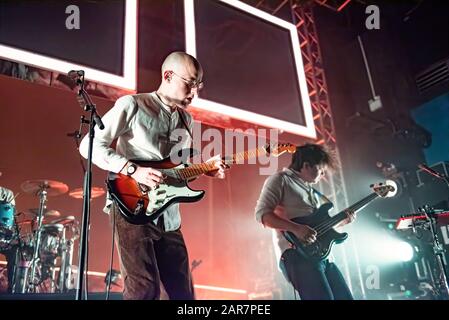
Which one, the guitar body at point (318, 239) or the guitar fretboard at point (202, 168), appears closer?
the guitar fretboard at point (202, 168)

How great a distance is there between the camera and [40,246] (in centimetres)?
466

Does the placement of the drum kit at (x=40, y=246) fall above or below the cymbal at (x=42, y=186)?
below

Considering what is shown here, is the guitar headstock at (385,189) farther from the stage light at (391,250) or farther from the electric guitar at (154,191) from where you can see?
the electric guitar at (154,191)

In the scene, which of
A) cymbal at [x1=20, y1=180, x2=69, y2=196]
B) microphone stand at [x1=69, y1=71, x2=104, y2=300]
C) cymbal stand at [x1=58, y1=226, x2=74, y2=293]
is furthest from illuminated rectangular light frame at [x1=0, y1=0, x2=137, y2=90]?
cymbal stand at [x1=58, y1=226, x2=74, y2=293]

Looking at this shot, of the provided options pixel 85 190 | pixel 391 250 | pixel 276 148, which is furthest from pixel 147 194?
pixel 391 250

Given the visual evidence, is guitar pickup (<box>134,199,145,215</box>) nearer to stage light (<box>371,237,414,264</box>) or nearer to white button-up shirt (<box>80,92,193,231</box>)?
white button-up shirt (<box>80,92,193,231</box>)

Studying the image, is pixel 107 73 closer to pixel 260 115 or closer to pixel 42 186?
pixel 260 115

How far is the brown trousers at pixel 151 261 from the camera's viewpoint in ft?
6.09

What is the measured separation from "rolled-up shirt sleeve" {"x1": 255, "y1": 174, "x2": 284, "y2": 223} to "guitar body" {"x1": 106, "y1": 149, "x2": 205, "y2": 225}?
1.00 meters

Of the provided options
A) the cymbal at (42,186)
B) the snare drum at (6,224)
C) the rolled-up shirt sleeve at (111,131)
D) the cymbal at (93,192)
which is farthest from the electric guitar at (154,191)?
the cymbal at (42,186)

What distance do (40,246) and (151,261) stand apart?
3.37m

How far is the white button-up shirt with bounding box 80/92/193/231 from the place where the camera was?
2.13 meters

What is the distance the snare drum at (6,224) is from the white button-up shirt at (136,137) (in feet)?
7.98
